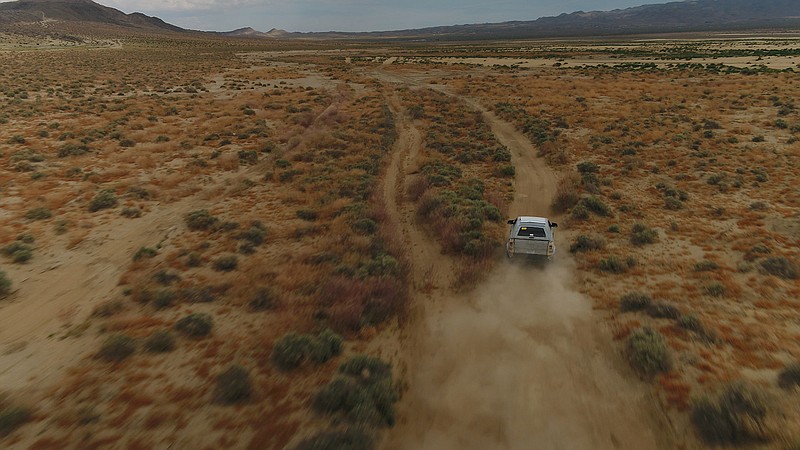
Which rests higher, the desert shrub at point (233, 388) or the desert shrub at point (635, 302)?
the desert shrub at point (233, 388)

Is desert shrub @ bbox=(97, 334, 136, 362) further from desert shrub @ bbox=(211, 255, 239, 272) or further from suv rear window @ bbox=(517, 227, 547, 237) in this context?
suv rear window @ bbox=(517, 227, 547, 237)

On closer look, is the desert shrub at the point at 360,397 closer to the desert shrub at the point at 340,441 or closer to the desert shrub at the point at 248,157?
the desert shrub at the point at 340,441

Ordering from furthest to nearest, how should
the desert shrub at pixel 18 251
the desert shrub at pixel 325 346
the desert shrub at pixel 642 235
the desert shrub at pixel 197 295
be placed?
the desert shrub at pixel 642 235
the desert shrub at pixel 18 251
the desert shrub at pixel 197 295
the desert shrub at pixel 325 346

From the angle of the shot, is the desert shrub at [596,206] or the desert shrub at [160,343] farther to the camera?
the desert shrub at [596,206]

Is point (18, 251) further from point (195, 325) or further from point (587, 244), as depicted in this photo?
point (587, 244)

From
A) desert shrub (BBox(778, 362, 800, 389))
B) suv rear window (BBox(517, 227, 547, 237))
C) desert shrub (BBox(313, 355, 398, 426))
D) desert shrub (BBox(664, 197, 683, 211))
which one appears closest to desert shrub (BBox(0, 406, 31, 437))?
desert shrub (BBox(313, 355, 398, 426))

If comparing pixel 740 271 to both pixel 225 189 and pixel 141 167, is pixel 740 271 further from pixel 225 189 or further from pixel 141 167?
pixel 141 167

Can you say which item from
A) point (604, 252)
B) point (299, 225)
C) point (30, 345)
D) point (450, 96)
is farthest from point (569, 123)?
point (30, 345)

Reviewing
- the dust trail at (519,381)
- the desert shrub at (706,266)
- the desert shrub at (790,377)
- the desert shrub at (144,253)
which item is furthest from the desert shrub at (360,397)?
the desert shrub at (706,266)
